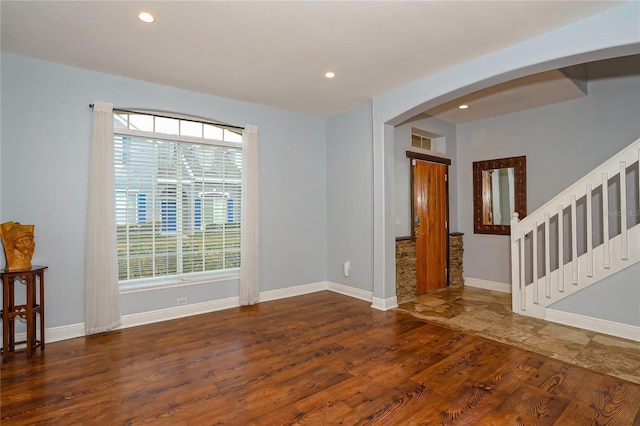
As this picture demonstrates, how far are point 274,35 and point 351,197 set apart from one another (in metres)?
2.82

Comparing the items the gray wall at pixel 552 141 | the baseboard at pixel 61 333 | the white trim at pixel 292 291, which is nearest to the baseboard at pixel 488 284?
the gray wall at pixel 552 141

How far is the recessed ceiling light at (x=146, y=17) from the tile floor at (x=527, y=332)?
4203 millimetres

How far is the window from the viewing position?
13.1 feet

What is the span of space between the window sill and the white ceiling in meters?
2.47

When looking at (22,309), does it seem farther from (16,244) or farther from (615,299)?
(615,299)

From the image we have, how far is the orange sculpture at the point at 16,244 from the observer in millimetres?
3090

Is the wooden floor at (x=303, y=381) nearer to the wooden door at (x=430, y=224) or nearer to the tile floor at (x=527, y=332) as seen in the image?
the tile floor at (x=527, y=332)

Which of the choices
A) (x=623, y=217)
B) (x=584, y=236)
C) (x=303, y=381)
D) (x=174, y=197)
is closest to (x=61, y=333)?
(x=174, y=197)

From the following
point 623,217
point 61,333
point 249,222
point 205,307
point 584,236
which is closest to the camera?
point 623,217

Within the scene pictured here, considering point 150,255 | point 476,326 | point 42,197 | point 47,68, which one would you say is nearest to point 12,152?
point 42,197

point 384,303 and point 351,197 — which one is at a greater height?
point 351,197

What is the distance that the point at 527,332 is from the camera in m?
3.63

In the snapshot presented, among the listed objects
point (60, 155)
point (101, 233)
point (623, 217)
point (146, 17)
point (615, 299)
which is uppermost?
point (146, 17)

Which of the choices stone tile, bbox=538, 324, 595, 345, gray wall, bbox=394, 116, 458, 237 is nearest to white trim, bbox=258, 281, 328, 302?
gray wall, bbox=394, 116, 458, 237
